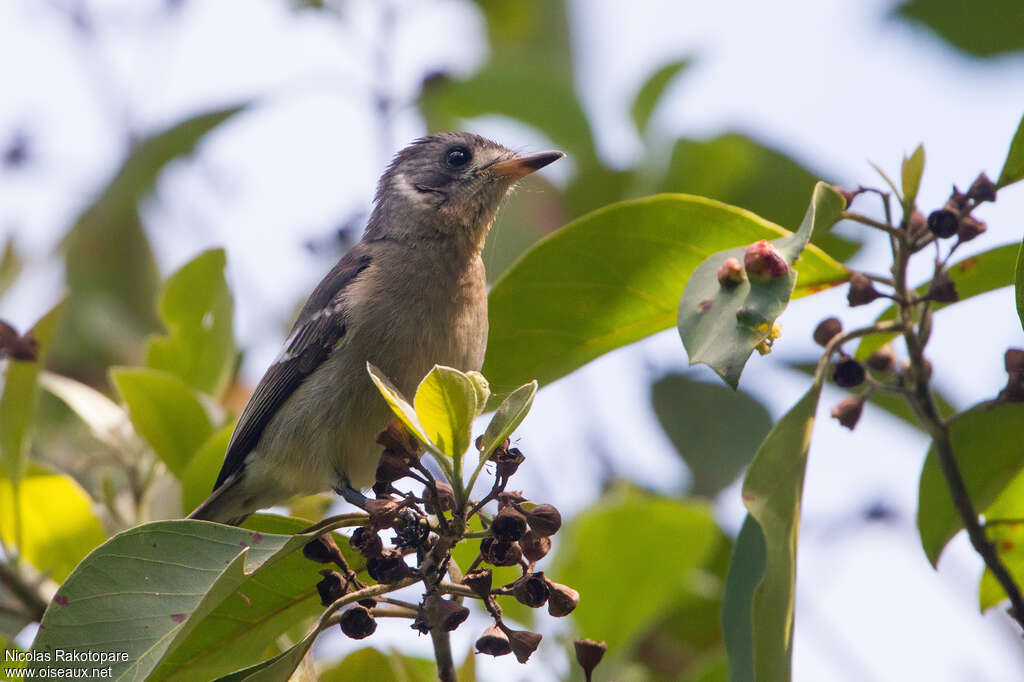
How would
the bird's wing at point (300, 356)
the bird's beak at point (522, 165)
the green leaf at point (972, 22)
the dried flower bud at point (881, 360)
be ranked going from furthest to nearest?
the green leaf at point (972, 22) < the bird's beak at point (522, 165) < the bird's wing at point (300, 356) < the dried flower bud at point (881, 360)

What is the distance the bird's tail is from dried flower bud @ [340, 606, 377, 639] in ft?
4.69

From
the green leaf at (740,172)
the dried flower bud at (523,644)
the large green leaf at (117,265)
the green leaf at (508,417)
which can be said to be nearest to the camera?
the green leaf at (508,417)

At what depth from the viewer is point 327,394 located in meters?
3.79

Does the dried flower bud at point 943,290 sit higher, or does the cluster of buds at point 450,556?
Result: the dried flower bud at point 943,290

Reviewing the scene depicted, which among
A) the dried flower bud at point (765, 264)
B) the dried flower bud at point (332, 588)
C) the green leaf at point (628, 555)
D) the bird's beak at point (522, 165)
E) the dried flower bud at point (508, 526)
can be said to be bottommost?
the green leaf at point (628, 555)

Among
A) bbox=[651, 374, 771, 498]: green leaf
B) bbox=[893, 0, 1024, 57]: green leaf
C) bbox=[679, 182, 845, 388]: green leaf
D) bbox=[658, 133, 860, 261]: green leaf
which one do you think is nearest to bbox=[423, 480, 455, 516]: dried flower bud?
bbox=[679, 182, 845, 388]: green leaf

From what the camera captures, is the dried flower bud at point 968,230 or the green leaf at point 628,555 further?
the green leaf at point 628,555

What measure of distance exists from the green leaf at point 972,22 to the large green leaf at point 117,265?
3223mm

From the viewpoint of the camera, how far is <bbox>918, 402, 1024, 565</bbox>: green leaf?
9.41 feet

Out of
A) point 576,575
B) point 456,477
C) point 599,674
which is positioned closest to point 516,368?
point 456,477

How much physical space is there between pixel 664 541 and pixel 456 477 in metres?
1.76

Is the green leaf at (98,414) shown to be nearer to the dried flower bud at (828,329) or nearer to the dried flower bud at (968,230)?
the dried flower bud at (828,329)

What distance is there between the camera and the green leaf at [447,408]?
7.15 feet

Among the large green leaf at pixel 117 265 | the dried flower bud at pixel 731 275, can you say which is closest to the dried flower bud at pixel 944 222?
the dried flower bud at pixel 731 275
